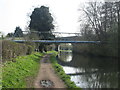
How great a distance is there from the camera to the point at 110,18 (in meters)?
31.2

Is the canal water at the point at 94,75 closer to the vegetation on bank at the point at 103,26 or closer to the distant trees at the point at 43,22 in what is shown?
the vegetation on bank at the point at 103,26

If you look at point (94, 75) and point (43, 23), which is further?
point (43, 23)

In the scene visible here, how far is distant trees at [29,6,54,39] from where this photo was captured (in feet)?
132

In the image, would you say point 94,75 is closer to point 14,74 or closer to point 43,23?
point 14,74

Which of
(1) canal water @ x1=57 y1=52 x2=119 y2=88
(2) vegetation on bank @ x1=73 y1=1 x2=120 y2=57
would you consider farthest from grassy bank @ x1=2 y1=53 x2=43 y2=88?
(2) vegetation on bank @ x1=73 y1=1 x2=120 y2=57

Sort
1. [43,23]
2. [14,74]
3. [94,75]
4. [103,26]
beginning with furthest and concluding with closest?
1. [43,23]
2. [103,26]
3. [94,75]
4. [14,74]

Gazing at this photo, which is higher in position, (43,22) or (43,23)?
(43,22)

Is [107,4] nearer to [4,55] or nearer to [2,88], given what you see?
[4,55]

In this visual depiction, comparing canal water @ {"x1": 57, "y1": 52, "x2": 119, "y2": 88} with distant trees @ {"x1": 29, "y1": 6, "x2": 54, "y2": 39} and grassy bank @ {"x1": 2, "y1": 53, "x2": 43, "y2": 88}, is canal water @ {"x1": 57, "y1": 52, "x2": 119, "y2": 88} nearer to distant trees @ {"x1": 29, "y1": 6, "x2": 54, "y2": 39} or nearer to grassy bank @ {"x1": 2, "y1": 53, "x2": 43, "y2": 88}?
grassy bank @ {"x1": 2, "y1": 53, "x2": 43, "y2": 88}

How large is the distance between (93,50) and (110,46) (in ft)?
29.1

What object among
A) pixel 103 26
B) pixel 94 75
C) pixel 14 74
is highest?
pixel 103 26

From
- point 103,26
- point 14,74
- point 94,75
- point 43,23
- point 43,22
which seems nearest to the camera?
point 14,74

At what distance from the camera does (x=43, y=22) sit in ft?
132

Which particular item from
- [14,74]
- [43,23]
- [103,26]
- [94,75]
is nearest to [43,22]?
[43,23]
